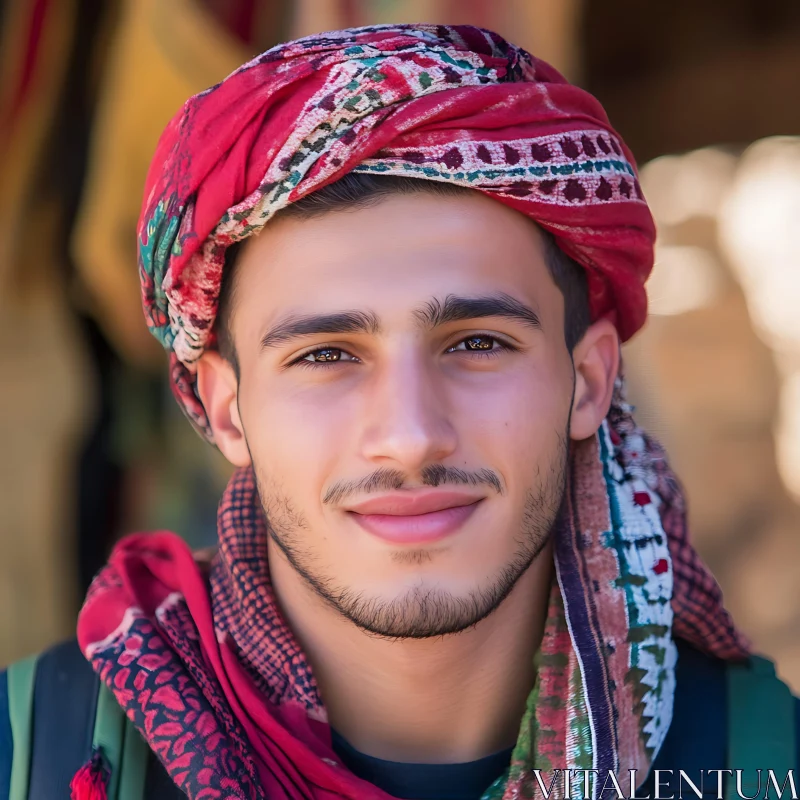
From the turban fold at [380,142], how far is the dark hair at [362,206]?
0.9 inches

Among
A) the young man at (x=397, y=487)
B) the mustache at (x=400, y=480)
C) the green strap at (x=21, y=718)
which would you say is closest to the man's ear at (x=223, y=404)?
the young man at (x=397, y=487)

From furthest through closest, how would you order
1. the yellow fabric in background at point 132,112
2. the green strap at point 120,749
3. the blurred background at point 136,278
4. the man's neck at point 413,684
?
the blurred background at point 136,278, the yellow fabric in background at point 132,112, the man's neck at point 413,684, the green strap at point 120,749

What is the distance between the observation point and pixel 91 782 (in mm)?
1383

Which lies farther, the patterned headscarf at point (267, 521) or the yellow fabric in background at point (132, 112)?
the yellow fabric in background at point (132, 112)

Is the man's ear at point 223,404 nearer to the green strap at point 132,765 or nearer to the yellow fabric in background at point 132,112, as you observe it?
the green strap at point 132,765

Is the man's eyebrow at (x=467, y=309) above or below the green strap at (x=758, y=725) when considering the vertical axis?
above

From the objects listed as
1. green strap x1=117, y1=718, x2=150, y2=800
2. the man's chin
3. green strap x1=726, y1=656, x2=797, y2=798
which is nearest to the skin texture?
the man's chin

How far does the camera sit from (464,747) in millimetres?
1570

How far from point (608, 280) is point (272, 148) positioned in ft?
2.07

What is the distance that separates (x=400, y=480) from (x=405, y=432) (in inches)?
3.2

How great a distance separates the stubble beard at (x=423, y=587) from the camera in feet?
4.56

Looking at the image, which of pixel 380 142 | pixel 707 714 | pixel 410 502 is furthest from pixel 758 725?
pixel 380 142

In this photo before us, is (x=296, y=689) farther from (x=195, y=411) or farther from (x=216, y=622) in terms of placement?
(x=195, y=411)

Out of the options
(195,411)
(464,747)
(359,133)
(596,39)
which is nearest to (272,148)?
(359,133)
